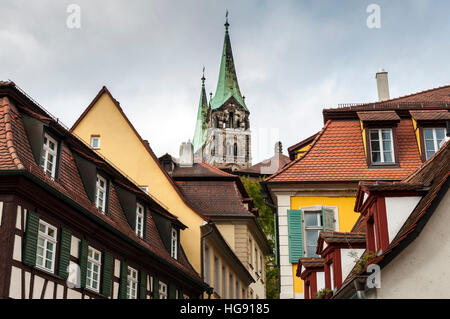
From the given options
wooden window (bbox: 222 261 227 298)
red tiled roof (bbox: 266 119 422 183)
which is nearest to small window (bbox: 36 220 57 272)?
red tiled roof (bbox: 266 119 422 183)

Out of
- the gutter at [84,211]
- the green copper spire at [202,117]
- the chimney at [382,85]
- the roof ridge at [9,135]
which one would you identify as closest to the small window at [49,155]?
the gutter at [84,211]

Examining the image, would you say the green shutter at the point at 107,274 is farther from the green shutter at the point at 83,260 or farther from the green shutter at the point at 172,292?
the green shutter at the point at 172,292

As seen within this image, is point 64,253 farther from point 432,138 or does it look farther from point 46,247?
point 432,138

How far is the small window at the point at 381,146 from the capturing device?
70.5 feet

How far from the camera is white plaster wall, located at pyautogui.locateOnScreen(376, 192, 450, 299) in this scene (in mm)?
11625

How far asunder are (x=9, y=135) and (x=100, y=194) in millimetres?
4930

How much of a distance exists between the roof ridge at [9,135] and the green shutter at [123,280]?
5.89m

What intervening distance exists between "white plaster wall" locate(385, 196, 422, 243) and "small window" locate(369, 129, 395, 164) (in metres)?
8.32

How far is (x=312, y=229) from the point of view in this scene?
20.7 metres

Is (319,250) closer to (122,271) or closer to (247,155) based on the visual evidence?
(122,271)

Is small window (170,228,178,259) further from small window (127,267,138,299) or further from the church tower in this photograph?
the church tower

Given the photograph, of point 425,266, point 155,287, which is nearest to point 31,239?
point 425,266

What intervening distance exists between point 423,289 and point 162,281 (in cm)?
1247
